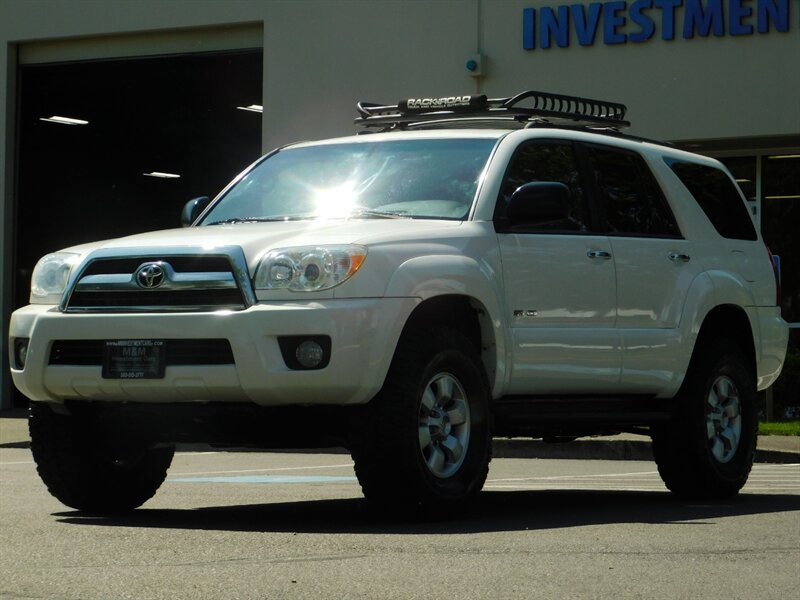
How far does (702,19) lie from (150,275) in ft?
38.9

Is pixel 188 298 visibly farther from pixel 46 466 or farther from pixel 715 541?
pixel 715 541

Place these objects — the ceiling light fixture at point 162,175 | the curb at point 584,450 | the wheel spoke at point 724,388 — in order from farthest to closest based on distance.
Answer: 1. the ceiling light fixture at point 162,175
2. the curb at point 584,450
3. the wheel spoke at point 724,388

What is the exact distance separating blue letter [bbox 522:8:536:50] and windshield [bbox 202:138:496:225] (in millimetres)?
10233

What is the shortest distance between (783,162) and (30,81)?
1036 centimetres

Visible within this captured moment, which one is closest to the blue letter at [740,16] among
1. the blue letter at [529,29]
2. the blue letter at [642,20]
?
the blue letter at [642,20]

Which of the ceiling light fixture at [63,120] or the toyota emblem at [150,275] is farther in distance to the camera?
the ceiling light fixture at [63,120]

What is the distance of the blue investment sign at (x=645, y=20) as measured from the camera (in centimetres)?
1861

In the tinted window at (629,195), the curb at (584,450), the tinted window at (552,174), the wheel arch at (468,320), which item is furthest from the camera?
the curb at (584,450)

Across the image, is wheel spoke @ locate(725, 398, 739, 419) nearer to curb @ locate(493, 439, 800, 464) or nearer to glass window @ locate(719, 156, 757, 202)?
curb @ locate(493, 439, 800, 464)

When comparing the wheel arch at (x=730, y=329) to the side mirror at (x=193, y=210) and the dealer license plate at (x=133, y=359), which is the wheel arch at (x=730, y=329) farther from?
the dealer license plate at (x=133, y=359)

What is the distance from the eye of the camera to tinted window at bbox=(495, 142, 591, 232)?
918 cm

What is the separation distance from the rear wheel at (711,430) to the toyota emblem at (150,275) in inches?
133

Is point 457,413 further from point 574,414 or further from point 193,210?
point 193,210

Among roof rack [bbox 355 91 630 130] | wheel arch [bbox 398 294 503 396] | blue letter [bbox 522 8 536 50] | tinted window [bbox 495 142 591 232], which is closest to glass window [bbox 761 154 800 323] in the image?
blue letter [bbox 522 8 536 50]
